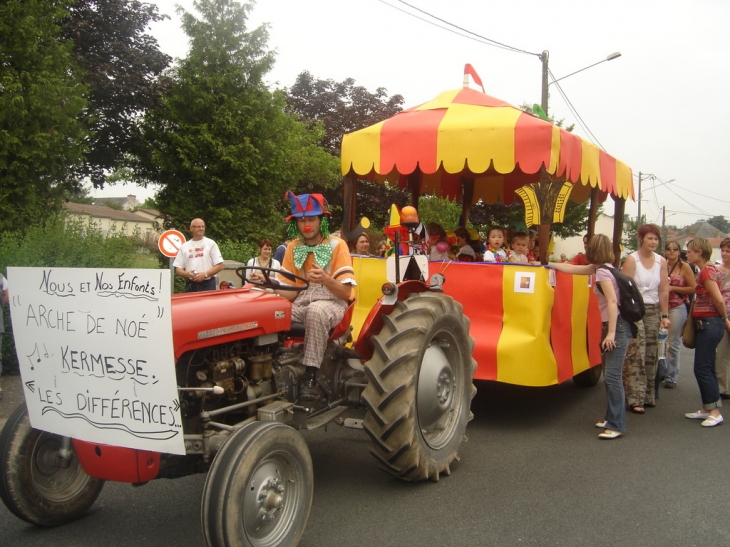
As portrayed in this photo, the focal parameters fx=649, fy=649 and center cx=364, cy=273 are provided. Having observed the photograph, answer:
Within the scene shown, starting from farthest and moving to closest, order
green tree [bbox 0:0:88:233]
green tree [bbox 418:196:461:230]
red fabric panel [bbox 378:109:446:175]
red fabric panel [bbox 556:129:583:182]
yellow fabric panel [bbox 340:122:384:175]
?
green tree [bbox 418:196:461:230]
green tree [bbox 0:0:88:233]
yellow fabric panel [bbox 340:122:384:175]
red fabric panel [bbox 378:109:446:175]
red fabric panel [bbox 556:129:583:182]

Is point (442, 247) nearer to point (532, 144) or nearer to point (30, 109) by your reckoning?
point (532, 144)

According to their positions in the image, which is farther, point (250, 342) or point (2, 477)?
point (250, 342)

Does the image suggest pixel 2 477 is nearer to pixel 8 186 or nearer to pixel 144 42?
pixel 8 186

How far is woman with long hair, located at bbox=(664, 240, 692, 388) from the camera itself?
704 cm

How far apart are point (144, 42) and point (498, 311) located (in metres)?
16.9

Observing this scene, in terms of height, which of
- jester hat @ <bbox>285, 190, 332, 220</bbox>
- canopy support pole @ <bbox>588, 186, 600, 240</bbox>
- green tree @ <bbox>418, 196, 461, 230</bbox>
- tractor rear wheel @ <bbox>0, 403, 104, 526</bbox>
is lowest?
tractor rear wheel @ <bbox>0, 403, 104, 526</bbox>

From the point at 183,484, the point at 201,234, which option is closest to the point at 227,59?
the point at 201,234

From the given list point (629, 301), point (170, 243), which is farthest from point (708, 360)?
point (170, 243)

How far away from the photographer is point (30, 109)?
11320 mm

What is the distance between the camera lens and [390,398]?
3773 mm

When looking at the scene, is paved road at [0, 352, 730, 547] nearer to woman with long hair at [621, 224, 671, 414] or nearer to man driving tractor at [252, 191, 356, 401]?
woman with long hair at [621, 224, 671, 414]

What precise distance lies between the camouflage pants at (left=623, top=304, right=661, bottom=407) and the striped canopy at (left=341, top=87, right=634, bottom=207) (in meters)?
1.47

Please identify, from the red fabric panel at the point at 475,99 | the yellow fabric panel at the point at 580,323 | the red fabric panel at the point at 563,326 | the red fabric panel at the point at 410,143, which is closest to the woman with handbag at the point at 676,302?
the yellow fabric panel at the point at 580,323

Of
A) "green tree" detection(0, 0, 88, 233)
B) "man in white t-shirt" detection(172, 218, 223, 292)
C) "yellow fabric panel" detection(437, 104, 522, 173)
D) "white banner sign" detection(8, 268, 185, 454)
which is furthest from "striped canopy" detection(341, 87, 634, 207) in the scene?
"green tree" detection(0, 0, 88, 233)
